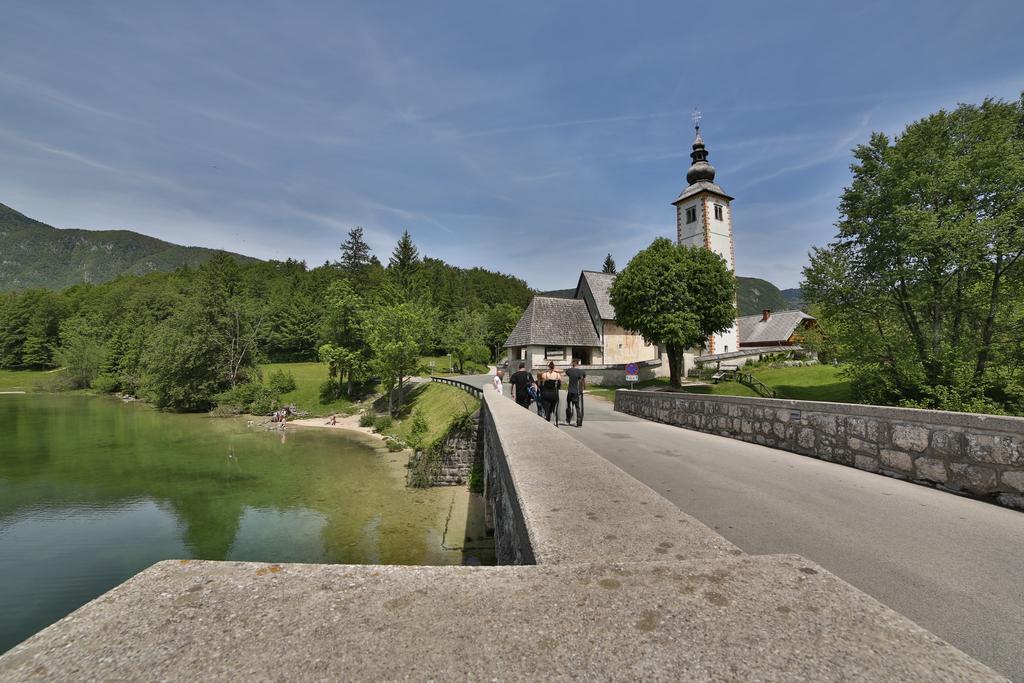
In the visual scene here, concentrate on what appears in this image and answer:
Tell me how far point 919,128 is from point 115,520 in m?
35.0

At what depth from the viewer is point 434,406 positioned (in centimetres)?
3334

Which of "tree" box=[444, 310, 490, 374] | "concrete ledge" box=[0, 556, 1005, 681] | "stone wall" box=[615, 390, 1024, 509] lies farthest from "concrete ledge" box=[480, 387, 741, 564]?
"tree" box=[444, 310, 490, 374]

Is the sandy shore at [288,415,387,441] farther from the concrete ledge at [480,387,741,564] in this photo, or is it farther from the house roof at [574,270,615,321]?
the concrete ledge at [480,387,741,564]

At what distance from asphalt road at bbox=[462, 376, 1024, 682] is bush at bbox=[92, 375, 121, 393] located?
8034cm

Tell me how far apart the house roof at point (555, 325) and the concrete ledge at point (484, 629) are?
1561 inches

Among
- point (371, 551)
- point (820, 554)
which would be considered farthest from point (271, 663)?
point (371, 551)

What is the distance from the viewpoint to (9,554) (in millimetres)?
14406

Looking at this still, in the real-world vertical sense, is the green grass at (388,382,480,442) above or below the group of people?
below

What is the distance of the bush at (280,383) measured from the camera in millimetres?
49375

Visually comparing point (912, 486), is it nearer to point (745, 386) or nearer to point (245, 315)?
point (745, 386)

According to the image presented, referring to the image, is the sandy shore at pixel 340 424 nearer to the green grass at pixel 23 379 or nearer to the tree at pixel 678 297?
the tree at pixel 678 297

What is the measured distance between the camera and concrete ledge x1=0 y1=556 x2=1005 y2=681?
5.04ft

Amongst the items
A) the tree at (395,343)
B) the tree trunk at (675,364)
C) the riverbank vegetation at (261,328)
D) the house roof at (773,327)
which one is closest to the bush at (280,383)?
the riverbank vegetation at (261,328)

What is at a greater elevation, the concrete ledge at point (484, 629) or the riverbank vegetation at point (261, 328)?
the riverbank vegetation at point (261, 328)
